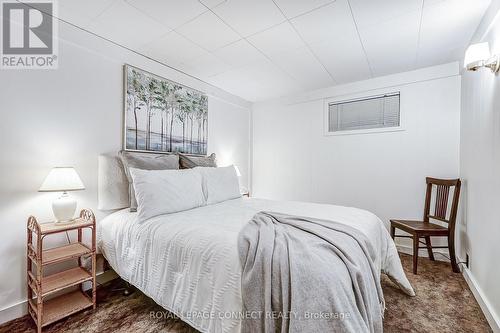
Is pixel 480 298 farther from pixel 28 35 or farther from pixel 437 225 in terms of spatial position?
pixel 28 35

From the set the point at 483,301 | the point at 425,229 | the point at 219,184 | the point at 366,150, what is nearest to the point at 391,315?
the point at 483,301

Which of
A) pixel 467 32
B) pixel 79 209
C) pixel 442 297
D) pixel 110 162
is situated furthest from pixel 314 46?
pixel 79 209

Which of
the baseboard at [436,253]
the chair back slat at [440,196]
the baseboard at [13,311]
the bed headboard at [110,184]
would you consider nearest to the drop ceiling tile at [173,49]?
the bed headboard at [110,184]

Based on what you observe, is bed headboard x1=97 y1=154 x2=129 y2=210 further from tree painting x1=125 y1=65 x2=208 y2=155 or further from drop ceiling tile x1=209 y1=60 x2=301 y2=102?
drop ceiling tile x1=209 y1=60 x2=301 y2=102

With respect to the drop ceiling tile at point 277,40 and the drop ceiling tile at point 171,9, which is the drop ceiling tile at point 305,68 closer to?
the drop ceiling tile at point 277,40

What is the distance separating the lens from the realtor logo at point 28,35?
5.61 feet

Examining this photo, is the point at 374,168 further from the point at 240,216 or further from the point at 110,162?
the point at 110,162

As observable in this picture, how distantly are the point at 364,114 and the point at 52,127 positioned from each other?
11.9ft

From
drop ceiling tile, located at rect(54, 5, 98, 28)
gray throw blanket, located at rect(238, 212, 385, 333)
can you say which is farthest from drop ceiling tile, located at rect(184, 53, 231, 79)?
gray throw blanket, located at rect(238, 212, 385, 333)

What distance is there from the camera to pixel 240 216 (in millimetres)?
1813

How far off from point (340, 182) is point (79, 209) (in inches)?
128

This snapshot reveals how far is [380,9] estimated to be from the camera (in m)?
1.79

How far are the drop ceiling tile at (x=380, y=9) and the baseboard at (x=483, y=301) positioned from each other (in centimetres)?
230

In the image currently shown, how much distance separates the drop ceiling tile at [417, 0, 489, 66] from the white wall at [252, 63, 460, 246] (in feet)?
1.26
